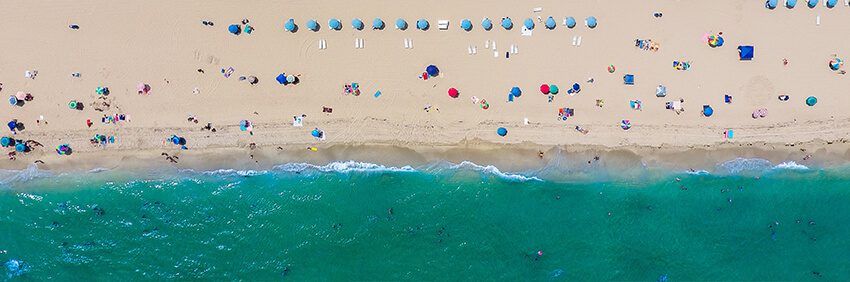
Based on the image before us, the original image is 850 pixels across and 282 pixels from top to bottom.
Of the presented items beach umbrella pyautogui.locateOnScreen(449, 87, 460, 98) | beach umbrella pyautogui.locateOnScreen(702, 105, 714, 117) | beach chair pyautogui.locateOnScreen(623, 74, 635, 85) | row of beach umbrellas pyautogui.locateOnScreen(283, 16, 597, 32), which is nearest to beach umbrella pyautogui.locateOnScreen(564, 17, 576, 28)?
row of beach umbrellas pyautogui.locateOnScreen(283, 16, 597, 32)

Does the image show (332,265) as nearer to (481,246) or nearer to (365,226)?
(365,226)

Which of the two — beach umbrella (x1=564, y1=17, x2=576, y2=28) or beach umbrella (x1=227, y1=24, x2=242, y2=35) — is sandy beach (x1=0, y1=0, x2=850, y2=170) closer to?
beach umbrella (x1=564, y1=17, x2=576, y2=28)

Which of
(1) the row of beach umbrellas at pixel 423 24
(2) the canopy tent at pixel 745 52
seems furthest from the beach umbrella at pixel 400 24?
(2) the canopy tent at pixel 745 52

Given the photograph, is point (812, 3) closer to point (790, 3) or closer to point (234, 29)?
point (790, 3)

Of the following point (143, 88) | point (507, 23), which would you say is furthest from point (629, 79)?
point (143, 88)

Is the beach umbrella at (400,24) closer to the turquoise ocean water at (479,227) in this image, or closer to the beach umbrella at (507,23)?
the beach umbrella at (507,23)
